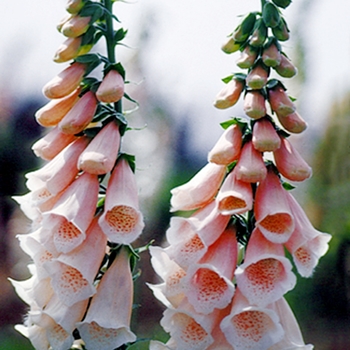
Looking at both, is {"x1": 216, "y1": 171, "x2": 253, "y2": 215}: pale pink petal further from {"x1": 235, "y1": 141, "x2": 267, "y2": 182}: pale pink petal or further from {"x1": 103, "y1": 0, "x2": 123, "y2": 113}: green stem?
{"x1": 103, "y1": 0, "x2": 123, "y2": 113}: green stem

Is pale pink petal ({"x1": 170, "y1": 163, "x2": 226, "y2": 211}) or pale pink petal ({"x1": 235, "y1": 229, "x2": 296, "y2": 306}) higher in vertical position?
pale pink petal ({"x1": 170, "y1": 163, "x2": 226, "y2": 211})

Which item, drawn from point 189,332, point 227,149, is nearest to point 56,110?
point 227,149

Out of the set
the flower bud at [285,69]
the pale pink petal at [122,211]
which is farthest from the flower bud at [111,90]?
the flower bud at [285,69]

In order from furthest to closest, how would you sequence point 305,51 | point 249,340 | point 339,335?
point 339,335
point 305,51
point 249,340

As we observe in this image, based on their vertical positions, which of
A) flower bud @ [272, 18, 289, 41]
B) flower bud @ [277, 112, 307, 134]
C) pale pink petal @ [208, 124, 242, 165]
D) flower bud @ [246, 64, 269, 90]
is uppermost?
flower bud @ [272, 18, 289, 41]

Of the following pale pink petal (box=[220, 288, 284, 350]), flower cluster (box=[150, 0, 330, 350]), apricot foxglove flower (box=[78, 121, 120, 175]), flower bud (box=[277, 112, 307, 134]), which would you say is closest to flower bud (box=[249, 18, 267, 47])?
flower cluster (box=[150, 0, 330, 350])

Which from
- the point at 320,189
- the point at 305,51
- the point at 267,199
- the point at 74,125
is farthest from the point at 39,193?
the point at 320,189

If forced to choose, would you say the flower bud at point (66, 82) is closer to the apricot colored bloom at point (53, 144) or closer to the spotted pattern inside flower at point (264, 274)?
the apricot colored bloom at point (53, 144)

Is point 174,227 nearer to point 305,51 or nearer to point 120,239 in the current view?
point 120,239
